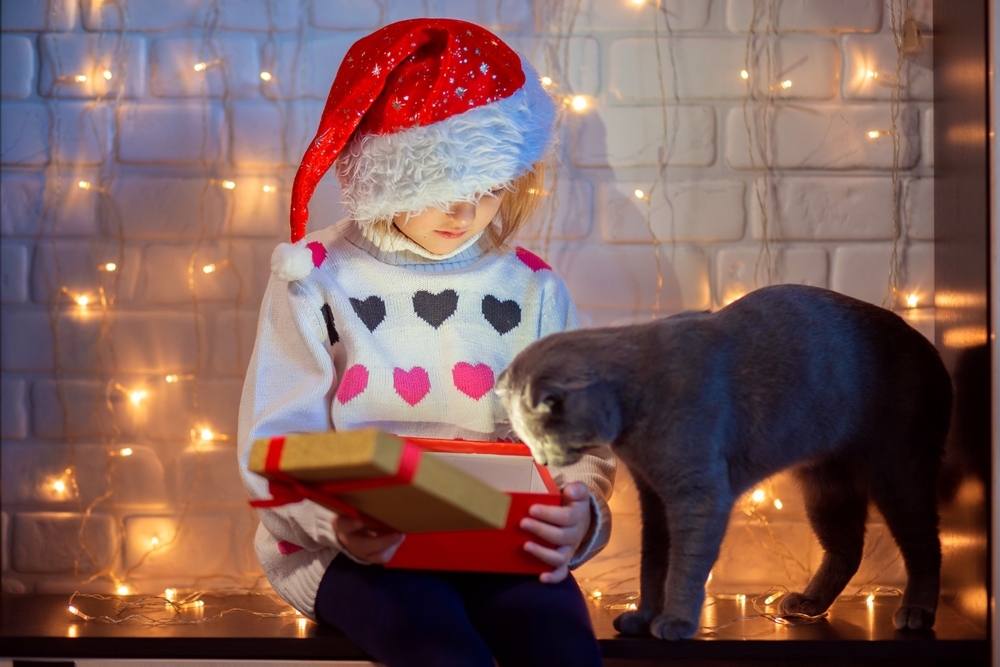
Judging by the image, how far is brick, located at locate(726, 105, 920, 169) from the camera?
1328 millimetres

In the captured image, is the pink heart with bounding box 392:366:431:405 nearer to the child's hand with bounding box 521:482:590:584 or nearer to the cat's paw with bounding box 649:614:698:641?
the child's hand with bounding box 521:482:590:584

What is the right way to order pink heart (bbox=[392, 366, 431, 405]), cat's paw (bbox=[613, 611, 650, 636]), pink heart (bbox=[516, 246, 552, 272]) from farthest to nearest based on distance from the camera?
1. pink heart (bbox=[516, 246, 552, 272])
2. pink heart (bbox=[392, 366, 431, 405])
3. cat's paw (bbox=[613, 611, 650, 636])

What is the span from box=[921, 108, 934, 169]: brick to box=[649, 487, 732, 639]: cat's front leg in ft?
2.41

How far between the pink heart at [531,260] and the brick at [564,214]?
117mm

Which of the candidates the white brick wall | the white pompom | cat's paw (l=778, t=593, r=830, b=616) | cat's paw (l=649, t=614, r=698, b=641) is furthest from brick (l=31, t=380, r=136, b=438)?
cat's paw (l=778, t=593, r=830, b=616)

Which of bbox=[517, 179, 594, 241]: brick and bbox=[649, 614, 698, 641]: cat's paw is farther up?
bbox=[517, 179, 594, 241]: brick

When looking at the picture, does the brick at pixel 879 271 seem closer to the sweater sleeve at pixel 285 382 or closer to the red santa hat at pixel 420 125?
the red santa hat at pixel 420 125

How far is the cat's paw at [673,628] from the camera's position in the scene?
90cm

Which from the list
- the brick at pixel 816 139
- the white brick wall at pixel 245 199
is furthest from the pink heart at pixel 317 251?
the brick at pixel 816 139

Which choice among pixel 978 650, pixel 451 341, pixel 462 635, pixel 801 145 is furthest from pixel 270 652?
pixel 801 145

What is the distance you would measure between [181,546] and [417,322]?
1.91 feet

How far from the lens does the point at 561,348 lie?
89 centimetres

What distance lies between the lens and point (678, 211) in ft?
4.39

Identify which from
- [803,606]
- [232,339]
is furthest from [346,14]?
[803,606]
